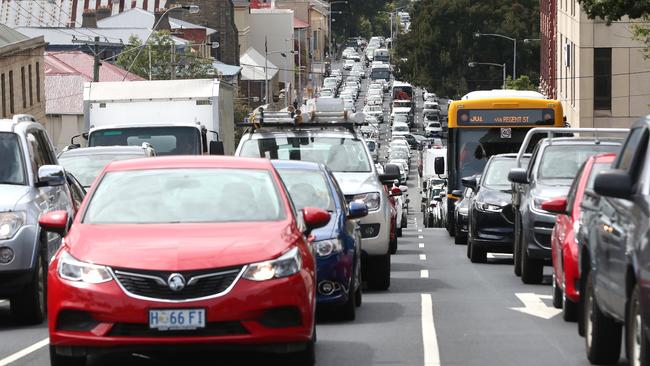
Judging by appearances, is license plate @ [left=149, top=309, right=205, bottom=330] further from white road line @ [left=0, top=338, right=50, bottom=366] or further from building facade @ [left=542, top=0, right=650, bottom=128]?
building facade @ [left=542, top=0, right=650, bottom=128]

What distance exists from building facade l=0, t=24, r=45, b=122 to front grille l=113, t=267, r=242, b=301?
52863 millimetres

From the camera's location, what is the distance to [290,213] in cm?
1166

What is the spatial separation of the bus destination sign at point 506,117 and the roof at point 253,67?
91.5m

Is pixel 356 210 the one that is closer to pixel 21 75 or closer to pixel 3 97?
pixel 3 97

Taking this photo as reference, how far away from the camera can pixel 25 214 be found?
49.3 ft

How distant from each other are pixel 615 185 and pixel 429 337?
13.4 feet

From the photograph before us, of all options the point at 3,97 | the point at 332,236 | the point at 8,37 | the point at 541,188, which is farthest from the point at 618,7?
the point at 8,37

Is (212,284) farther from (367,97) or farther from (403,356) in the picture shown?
(367,97)

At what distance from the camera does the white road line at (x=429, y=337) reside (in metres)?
12.2

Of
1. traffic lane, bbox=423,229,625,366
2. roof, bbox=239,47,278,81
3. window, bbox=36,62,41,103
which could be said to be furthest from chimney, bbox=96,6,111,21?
traffic lane, bbox=423,229,625,366

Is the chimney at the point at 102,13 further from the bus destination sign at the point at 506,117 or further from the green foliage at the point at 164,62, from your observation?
Result: the bus destination sign at the point at 506,117

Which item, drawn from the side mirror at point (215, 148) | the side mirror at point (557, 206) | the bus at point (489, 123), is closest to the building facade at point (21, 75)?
the bus at point (489, 123)

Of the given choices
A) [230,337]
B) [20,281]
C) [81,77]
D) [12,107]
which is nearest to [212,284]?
Result: [230,337]

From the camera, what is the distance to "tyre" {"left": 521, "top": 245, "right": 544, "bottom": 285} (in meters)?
20.0
